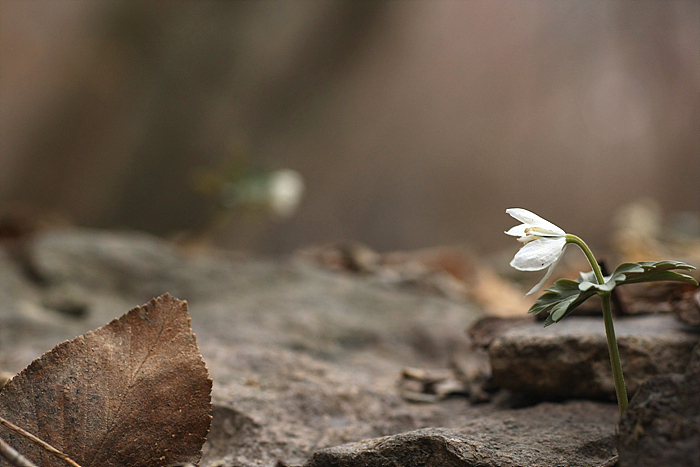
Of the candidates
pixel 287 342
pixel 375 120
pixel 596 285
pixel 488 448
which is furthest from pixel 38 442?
pixel 375 120

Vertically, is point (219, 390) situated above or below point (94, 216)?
below

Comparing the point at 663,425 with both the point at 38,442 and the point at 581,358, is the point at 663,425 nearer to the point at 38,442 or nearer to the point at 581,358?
the point at 581,358

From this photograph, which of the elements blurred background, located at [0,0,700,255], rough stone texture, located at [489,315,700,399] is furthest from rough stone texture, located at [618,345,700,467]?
blurred background, located at [0,0,700,255]

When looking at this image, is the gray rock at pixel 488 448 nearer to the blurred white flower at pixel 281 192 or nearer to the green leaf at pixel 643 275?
the green leaf at pixel 643 275

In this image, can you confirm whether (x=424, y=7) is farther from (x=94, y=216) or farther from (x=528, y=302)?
(x=94, y=216)

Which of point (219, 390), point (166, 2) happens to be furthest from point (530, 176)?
point (219, 390)

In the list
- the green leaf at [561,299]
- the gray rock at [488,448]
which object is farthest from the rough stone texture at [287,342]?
the green leaf at [561,299]
